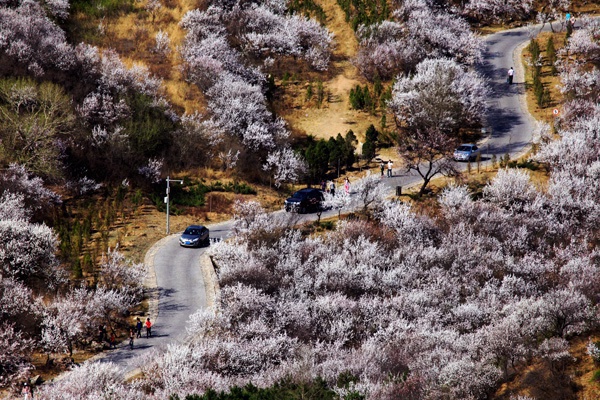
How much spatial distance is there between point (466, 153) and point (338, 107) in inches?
476

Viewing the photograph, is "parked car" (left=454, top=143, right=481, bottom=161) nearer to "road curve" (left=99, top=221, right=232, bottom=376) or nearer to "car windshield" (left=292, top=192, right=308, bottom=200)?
"car windshield" (left=292, top=192, right=308, bottom=200)

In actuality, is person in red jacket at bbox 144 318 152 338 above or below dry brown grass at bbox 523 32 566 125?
below

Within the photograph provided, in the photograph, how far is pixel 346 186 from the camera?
5791 cm

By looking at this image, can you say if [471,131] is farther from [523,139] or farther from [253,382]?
[253,382]

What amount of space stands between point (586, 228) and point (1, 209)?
34122mm

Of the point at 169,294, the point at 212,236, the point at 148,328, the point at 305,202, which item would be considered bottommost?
the point at 148,328

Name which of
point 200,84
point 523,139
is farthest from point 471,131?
point 200,84

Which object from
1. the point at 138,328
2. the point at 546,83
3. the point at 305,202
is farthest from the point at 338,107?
the point at 138,328

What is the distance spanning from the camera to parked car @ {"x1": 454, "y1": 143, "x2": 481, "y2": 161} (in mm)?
63344

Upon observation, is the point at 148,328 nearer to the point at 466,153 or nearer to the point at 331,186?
the point at 331,186

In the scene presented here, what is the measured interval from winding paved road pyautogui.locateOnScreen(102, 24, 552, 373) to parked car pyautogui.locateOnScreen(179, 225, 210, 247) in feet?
1.30

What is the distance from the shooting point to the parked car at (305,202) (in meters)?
56.3

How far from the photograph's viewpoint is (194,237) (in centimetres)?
5156

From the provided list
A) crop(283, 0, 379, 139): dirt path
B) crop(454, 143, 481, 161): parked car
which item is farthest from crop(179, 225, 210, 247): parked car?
crop(454, 143, 481, 161): parked car
